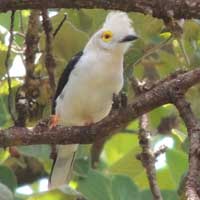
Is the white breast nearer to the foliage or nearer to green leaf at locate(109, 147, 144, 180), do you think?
the foliage

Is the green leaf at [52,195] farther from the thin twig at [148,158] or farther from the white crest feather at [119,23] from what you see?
the white crest feather at [119,23]

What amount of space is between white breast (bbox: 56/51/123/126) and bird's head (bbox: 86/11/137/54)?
5 centimetres

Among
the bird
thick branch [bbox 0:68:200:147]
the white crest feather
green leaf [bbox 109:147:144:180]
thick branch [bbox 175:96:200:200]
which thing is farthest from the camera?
green leaf [bbox 109:147:144:180]


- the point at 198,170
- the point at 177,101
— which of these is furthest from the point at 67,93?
the point at 198,170

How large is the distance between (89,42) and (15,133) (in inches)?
44.3

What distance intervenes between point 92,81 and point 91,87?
0.03 metres

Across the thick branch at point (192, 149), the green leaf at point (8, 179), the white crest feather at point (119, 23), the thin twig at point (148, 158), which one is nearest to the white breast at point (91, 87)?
the white crest feather at point (119, 23)

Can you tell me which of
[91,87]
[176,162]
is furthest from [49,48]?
[176,162]

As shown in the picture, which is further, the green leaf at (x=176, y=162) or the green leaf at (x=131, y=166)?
the green leaf at (x=131, y=166)

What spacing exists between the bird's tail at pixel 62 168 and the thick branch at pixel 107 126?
0.96 m

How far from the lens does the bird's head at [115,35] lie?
2.70 meters

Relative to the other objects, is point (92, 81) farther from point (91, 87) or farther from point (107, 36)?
point (107, 36)

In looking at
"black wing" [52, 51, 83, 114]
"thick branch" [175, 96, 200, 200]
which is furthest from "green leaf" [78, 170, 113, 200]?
"thick branch" [175, 96, 200, 200]

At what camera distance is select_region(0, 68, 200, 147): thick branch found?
176cm
